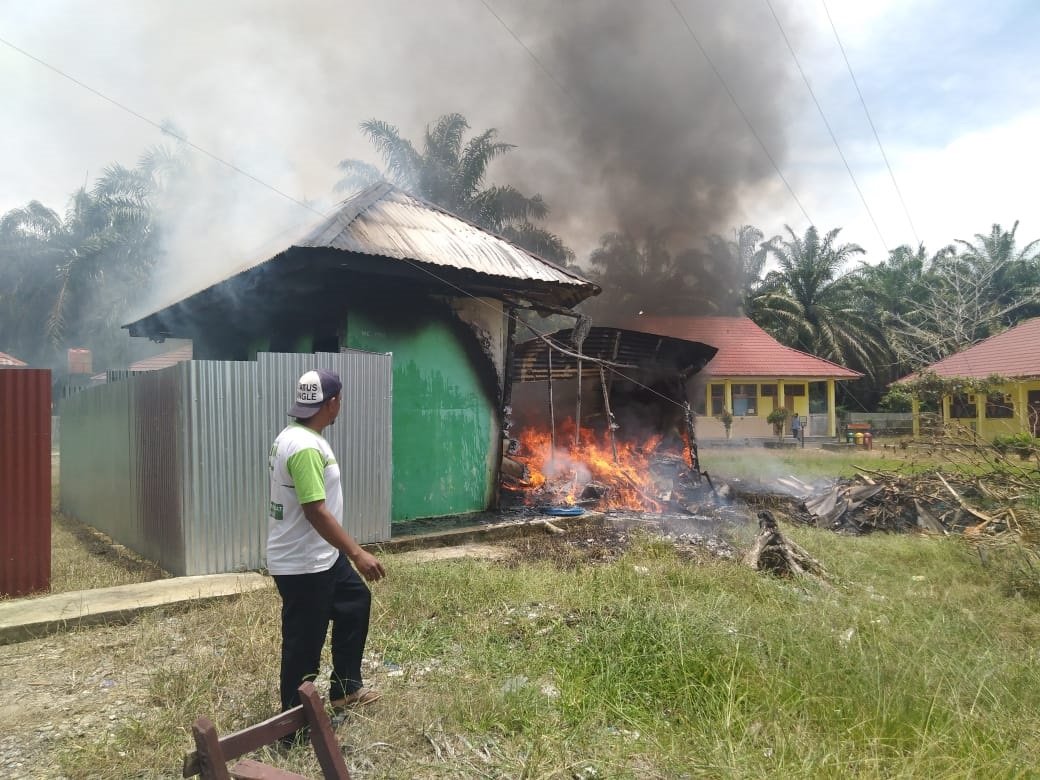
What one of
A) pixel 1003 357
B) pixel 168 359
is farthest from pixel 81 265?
pixel 1003 357

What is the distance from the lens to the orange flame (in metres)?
10.5

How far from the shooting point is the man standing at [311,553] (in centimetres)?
291

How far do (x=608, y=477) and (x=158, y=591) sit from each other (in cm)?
734

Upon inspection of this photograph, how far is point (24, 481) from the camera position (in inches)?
205

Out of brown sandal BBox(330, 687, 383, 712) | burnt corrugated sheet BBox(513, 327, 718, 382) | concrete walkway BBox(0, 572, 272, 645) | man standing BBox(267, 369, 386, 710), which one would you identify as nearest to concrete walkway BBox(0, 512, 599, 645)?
concrete walkway BBox(0, 572, 272, 645)

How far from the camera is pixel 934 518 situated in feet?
29.2

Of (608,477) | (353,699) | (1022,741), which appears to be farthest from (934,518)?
(353,699)

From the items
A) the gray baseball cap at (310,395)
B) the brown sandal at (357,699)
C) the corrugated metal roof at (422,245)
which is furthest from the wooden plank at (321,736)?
the corrugated metal roof at (422,245)

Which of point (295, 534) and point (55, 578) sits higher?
point (295, 534)

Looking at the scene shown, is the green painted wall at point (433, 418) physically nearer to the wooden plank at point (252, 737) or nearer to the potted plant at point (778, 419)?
the wooden plank at point (252, 737)

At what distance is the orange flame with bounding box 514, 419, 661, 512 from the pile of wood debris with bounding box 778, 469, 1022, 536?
243 centimetres

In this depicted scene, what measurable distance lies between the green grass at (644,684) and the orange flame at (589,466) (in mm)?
5314

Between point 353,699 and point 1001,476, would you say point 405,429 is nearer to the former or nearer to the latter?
point 353,699

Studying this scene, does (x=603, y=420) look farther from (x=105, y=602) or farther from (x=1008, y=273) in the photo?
(x=1008, y=273)
